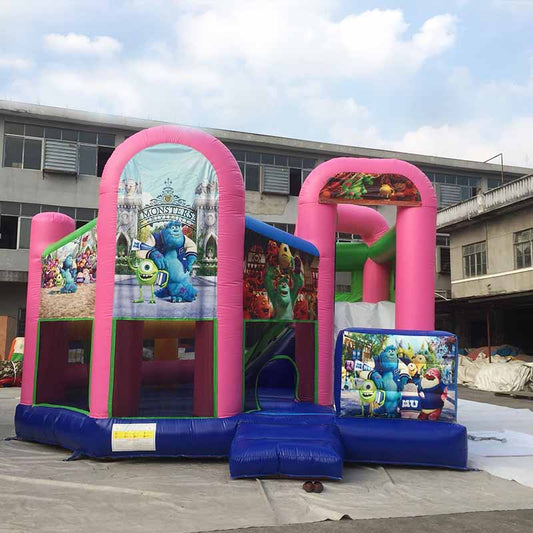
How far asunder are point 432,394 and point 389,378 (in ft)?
1.55

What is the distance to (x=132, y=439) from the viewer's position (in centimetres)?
598

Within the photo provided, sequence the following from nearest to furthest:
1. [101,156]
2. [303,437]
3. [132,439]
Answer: [303,437] < [132,439] < [101,156]

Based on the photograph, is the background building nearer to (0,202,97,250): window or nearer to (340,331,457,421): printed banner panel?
(0,202,97,250): window

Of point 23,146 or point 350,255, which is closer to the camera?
point 350,255

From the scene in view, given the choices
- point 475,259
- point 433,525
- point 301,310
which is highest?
point 475,259

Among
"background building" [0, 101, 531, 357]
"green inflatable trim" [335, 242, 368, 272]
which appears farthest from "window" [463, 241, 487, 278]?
"green inflatable trim" [335, 242, 368, 272]

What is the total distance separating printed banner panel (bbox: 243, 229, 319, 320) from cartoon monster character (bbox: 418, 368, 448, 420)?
1938 mm

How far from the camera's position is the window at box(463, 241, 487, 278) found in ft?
66.4

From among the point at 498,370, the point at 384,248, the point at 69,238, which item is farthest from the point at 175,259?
the point at 498,370

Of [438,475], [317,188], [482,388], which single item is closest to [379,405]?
[438,475]

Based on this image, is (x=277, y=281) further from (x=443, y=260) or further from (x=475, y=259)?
(x=443, y=260)

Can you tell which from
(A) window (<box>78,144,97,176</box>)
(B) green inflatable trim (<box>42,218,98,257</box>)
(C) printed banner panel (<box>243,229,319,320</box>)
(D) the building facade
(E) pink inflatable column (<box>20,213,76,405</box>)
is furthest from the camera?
(A) window (<box>78,144,97,176</box>)

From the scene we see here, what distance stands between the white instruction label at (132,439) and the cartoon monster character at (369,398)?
216cm

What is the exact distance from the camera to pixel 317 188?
→ 8.55 meters
